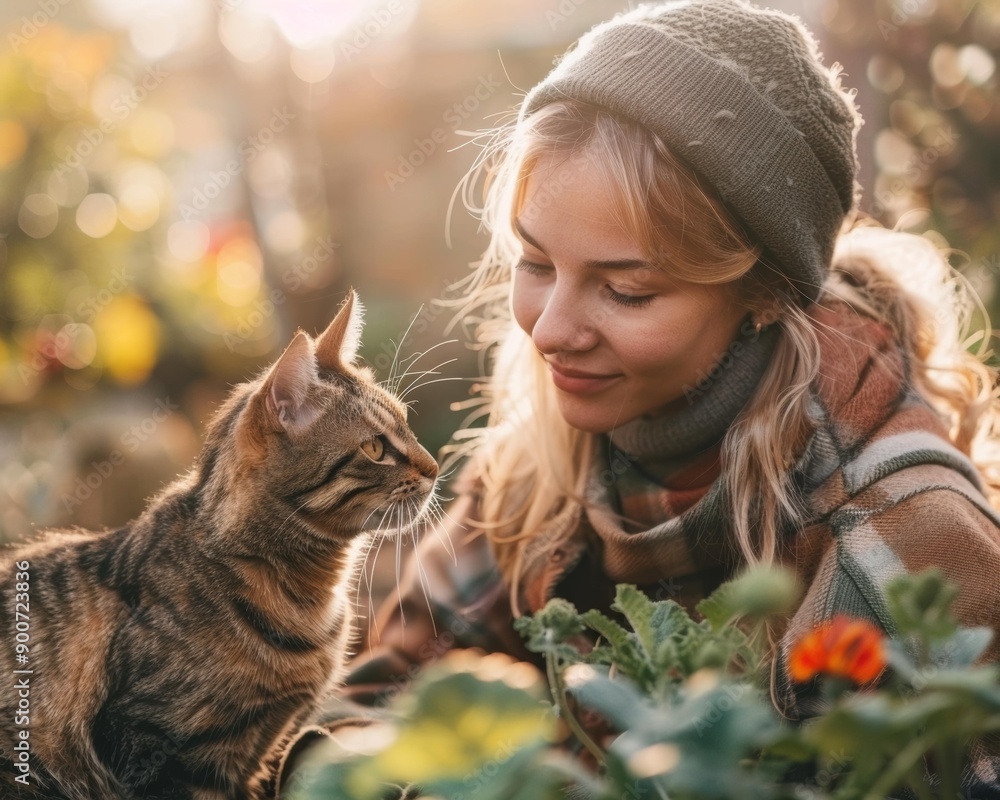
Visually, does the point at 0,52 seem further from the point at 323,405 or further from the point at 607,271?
the point at 607,271

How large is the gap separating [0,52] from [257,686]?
256 cm

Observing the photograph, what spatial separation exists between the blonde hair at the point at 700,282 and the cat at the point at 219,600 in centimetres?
35

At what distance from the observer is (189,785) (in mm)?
A: 1161

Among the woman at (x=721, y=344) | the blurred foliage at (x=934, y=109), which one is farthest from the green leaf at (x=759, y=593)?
the blurred foliage at (x=934, y=109)

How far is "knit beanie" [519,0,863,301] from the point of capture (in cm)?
127
